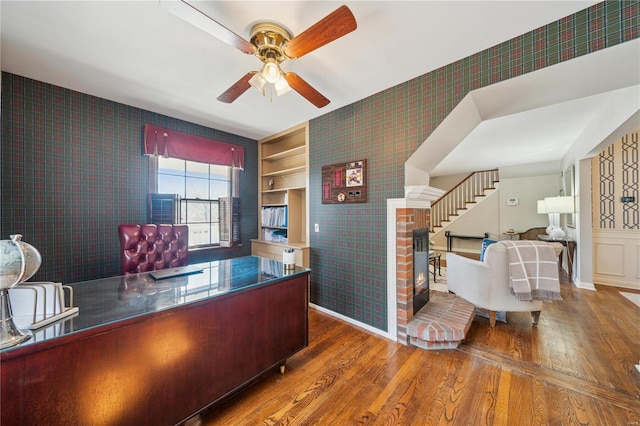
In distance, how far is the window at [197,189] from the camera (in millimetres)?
3191

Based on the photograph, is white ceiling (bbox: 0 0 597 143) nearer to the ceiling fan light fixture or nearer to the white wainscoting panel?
the ceiling fan light fixture

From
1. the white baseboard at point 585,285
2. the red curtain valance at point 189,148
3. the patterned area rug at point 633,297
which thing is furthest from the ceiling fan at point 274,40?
the white baseboard at point 585,285

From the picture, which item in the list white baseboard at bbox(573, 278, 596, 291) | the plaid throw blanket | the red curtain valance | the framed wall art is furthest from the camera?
white baseboard at bbox(573, 278, 596, 291)

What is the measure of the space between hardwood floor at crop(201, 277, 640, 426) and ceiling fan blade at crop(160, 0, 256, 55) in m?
2.27

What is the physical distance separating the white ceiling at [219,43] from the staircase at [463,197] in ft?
19.5

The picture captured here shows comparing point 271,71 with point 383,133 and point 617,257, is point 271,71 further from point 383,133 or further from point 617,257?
point 617,257

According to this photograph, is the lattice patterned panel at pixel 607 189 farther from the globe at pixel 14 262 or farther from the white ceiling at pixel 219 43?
the globe at pixel 14 262

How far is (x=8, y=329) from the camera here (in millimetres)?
897

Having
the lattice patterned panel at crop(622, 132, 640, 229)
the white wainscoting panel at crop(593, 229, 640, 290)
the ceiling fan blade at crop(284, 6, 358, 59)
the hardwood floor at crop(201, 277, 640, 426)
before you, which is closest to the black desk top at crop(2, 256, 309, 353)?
the hardwood floor at crop(201, 277, 640, 426)

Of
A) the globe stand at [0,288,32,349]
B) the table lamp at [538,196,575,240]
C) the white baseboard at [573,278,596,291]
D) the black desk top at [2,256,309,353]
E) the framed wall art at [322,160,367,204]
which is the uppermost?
the framed wall art at [322,160,367,204]

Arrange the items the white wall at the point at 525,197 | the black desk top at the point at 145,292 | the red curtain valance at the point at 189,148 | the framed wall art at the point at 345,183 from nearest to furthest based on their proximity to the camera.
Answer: the black desk top at the point at 145,292, the framed wall art at the point at 345,183, the red curtain valance at the point at 189,148, the white wall at the point at 525,197

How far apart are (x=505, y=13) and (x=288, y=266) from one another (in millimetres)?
2289

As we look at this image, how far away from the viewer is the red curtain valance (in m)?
2.93

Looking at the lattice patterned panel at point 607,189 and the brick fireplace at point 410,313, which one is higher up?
the lattice patterned panel at point 607,189
